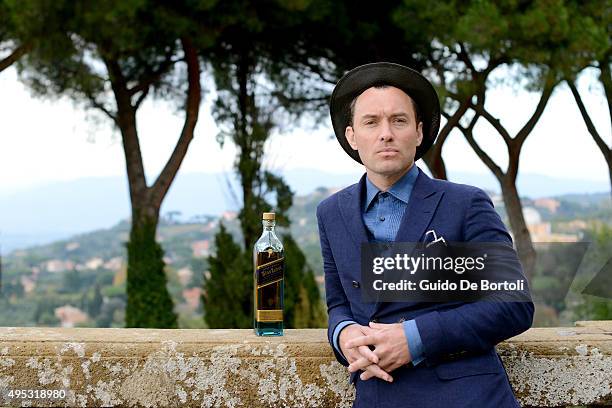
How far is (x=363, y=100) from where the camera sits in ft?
6.02

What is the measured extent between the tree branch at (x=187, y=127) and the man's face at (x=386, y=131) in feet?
25.9

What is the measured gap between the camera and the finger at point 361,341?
67.7 inches

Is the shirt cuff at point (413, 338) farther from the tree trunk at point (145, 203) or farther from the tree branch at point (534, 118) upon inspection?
the tree branch at point (534, 118)

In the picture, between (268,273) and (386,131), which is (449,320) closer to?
(386,131)

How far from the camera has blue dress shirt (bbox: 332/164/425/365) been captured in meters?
1.83

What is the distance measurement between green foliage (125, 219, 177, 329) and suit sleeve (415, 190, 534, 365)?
751 cm

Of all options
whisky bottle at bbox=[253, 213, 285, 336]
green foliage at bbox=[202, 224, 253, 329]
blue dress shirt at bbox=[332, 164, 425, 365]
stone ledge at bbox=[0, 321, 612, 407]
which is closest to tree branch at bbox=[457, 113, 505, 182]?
green foliage at bbox=[202, 224, 253, 329]

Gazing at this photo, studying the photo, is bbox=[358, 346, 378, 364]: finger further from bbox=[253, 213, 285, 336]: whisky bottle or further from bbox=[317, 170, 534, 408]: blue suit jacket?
bbox=[253, 213, 285, 336]: whisky bottle

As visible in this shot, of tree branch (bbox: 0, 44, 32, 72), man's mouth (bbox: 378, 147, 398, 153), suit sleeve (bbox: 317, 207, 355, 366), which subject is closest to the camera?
man's mouth (bbox: 378, 147, 398, 153)

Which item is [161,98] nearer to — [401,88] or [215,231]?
[215,231]

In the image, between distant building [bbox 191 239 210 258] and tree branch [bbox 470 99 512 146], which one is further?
tree branch [bbox 470 99 512 146]

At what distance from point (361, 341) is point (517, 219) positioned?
8.80 metres

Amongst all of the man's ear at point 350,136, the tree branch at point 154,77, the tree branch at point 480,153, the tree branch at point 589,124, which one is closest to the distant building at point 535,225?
the tree branch at point 480,153

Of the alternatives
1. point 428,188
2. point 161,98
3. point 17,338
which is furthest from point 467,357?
point 161,98
